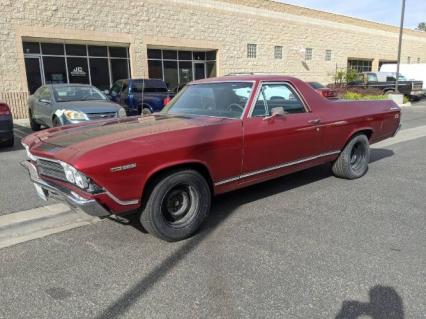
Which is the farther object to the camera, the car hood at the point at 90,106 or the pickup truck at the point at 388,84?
the pickup truck at the point at 388,84

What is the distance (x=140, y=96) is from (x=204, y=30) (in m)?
10.9

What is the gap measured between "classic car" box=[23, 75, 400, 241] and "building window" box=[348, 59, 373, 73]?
31970 mm

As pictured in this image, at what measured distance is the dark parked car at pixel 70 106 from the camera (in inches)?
357

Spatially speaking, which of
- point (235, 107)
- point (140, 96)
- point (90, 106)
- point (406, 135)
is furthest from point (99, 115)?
point (406, 135)

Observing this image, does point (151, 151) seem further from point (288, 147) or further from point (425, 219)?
point (425, 219)

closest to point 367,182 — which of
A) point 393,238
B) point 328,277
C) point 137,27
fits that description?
point 393,238

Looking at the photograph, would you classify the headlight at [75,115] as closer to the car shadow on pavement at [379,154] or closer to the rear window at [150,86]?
the rear window at [150,86]

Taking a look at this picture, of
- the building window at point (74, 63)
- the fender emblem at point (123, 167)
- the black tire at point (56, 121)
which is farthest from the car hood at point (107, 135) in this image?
the building window at point (74, 63)

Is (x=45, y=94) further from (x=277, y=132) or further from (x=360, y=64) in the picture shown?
(x=360, y=64)

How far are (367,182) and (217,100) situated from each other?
9.33ft

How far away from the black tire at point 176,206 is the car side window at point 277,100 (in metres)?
1.23

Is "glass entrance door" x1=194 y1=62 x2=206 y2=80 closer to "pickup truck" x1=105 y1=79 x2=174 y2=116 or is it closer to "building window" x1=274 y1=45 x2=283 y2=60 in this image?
"building window" x1=274 y1=45 x2=283 y2=60

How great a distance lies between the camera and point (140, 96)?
13234 mm

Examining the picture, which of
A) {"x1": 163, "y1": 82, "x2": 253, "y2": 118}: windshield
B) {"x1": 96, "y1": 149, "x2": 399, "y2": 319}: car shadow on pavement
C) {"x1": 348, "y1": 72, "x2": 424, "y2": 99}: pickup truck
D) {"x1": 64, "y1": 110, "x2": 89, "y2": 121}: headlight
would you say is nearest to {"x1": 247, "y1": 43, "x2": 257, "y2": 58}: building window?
{"x1": 348, "y1": 72, "x2": 424, "y2": 99}: pickup truck
